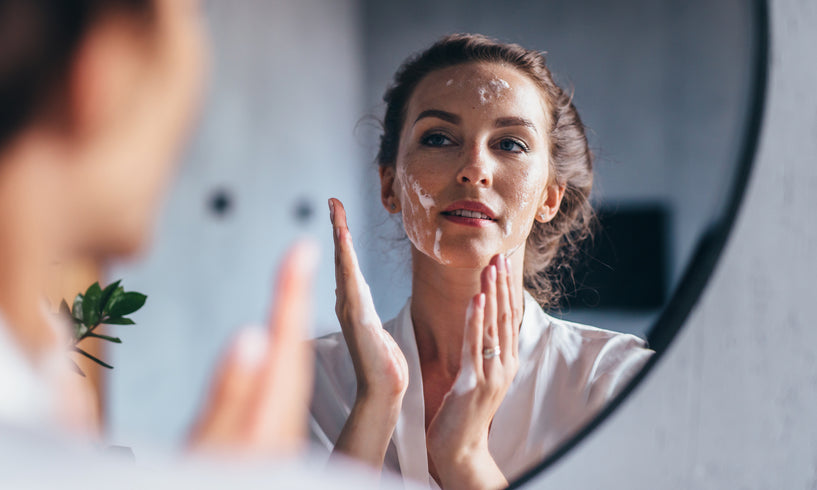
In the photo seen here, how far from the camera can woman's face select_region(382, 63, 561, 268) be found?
0.46 metres

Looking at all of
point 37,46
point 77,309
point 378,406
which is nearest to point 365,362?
point 378,406

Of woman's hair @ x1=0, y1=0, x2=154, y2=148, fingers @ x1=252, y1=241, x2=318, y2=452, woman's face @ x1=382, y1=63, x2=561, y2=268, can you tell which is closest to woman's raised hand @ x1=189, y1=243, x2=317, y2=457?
fingers @ x1=252, y1=241, x2=318, y2=452

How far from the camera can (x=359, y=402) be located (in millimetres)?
477

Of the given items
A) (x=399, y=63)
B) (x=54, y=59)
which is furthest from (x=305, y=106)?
(x=54, y=59)

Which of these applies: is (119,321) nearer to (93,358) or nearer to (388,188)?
(93,358)

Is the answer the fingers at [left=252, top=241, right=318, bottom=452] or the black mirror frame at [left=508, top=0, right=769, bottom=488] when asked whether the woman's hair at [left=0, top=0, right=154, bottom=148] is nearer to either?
the fingers at [left=252, top=241, right=318, bottom=452]

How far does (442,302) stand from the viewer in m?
0.48

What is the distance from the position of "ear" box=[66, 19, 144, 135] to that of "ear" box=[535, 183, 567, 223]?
0.35 m

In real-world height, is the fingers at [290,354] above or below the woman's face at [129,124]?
below

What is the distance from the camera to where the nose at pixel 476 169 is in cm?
46

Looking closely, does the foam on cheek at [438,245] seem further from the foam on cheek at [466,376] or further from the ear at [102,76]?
the ear at [102,76]

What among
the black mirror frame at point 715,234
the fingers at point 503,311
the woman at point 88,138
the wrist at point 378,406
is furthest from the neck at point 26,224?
the black mirror frame at point 715,234

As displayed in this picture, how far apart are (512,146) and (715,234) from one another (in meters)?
0.20

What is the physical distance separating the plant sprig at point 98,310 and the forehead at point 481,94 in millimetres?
267
